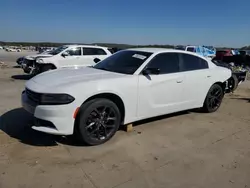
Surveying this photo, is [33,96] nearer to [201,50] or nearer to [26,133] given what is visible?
[26,133]

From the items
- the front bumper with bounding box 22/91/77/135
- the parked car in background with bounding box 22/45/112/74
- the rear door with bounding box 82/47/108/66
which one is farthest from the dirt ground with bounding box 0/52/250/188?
the rear door with bounding box 82/47/108/66

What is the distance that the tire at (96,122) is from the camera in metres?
4.05

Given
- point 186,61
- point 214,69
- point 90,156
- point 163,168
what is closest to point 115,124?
point 90,156

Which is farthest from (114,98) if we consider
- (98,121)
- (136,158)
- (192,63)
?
(192,63)

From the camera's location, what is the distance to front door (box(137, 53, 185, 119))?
4.80 meters

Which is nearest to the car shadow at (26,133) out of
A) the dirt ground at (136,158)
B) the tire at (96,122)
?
the dirt ground at (136,158)

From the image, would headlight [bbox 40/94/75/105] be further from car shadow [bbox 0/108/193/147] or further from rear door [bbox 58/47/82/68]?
rear door [bbox 58/47/82/68]

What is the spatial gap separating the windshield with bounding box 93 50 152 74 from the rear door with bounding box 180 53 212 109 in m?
0.95

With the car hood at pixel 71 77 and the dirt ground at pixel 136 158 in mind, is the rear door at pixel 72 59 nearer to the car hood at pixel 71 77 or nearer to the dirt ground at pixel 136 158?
the dirt ground at pixel 136 158

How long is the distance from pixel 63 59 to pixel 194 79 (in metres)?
8.21

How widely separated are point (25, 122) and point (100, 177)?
2516mm

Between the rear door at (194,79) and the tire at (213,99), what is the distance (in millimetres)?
189

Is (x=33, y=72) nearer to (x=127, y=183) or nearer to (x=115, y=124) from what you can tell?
(x=115, y=124)

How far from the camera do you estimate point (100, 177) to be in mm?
3299
